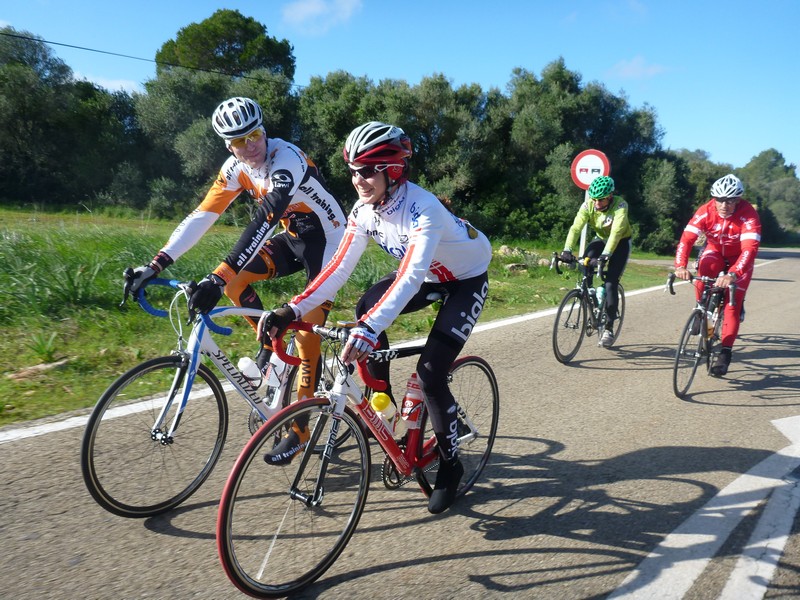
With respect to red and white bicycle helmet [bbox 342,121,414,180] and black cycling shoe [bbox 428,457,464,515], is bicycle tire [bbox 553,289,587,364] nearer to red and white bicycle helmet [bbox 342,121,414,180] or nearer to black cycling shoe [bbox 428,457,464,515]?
black cycling shoe [bbox 428,457,464,515]

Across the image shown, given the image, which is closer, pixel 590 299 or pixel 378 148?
pixel 378 148

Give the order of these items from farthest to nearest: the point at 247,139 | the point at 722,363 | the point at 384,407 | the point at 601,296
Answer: the point at 601,296, the point at 722,363, the point at 247,139, the point at 384,407

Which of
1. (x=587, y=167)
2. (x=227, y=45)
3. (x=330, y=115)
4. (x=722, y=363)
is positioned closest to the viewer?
(x=722, y=363)

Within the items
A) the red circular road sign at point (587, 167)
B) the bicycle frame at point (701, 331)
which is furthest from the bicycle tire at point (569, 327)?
the red circular road sign at point (587, 167)

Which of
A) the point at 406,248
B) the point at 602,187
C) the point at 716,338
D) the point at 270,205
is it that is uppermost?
the point at 602,187

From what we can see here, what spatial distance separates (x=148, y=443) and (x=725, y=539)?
10.3ft

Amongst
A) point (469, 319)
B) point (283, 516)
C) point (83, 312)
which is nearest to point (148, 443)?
point (283, 516)

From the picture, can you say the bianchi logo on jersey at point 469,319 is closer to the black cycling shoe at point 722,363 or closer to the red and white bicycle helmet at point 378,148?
the red and white bicycle helmet at point 378,148

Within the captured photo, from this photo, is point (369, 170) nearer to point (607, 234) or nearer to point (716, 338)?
point (716, 338)

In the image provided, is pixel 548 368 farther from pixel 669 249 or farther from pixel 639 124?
pixel 639 124

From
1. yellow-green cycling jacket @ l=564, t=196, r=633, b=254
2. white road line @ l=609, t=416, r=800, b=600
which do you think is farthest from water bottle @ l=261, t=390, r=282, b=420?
yellow-green cycling jacket @ l=564, t=196, r=633, b=254

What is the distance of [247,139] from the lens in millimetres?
3682

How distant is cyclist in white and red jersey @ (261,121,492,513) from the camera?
292 cm

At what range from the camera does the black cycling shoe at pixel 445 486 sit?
332 cm
